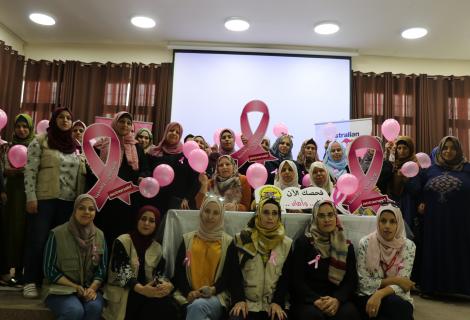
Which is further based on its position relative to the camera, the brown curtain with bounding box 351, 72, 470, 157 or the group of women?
the brown curtain with bounding box 351, 72, 470, 157

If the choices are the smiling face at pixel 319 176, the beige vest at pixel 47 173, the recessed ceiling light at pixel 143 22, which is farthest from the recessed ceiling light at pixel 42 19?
the smiling face at pixel 319 176

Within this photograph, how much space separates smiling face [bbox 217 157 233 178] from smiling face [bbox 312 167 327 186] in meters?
0.63

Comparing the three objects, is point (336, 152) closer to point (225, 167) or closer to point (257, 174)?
point (257, 174)

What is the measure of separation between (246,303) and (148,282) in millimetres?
620

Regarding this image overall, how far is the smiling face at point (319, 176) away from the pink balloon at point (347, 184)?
0.20m

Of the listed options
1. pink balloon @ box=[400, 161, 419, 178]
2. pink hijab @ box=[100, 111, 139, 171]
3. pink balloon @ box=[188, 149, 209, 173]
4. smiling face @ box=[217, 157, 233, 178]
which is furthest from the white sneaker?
pink balloon @ box=[400, 161, 419, 178]

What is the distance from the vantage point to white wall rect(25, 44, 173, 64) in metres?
5.42

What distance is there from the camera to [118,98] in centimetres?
533

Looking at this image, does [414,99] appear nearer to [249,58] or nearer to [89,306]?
[249,58]

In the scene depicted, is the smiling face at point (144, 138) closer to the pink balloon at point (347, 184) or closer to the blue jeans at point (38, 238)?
the blue jeans at point (38, 238)

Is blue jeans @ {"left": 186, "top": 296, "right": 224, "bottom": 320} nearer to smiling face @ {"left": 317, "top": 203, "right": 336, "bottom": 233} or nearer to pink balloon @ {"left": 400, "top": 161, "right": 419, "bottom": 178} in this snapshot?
smiling face @ {"left": 317, "top": 203, "right": 336, "bottom": 233}

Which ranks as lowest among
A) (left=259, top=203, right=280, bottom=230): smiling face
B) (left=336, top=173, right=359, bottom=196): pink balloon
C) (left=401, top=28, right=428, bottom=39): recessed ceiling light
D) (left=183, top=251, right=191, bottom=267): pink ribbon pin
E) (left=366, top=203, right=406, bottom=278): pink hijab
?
(left=183, top=251, right=191, bottom=267): pink ribbon pin

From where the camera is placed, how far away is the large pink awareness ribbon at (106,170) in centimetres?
262

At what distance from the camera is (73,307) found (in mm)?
2191
